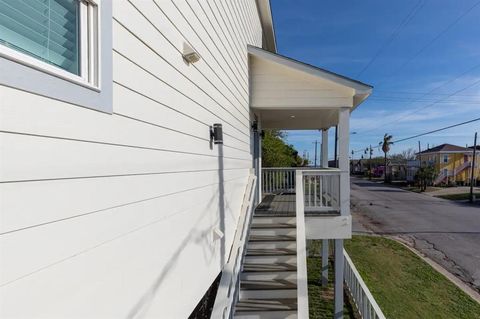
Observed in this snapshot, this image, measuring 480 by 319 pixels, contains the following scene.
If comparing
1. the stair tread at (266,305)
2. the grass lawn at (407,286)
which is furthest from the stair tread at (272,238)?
the grass lawn at (407,286)

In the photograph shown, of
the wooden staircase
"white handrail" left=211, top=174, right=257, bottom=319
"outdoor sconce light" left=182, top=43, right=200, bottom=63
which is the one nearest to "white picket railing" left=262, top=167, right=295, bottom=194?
"white handrail" left=211, top=174, right=257, bottom=319

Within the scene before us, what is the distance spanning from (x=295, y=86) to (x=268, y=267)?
3.81 meters

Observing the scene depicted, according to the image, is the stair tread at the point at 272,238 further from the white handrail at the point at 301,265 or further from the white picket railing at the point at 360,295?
the white picket railing at the point at 360,295

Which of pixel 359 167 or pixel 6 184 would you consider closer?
pixel 6 184

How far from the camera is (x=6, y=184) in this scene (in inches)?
51.9

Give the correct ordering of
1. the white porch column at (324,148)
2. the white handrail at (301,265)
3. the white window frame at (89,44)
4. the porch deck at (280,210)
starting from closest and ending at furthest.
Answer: the white window frame at (89,44) < the white handrail at (301,265) < the porch deck at (280,210) < the white porch column at (324,148)

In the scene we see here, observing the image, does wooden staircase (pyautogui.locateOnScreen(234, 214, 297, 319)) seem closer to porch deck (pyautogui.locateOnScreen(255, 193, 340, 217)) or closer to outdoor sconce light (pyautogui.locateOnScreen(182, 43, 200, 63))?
porch deck (pyautogui.locateOnScreen(255, 193, 340, 217))

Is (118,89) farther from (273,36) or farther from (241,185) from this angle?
(273,36)

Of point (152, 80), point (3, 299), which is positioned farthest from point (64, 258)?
point (152, 80)

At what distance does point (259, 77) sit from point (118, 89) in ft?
20.5

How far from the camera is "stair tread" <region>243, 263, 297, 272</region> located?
618 cm

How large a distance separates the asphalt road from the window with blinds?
1219cm

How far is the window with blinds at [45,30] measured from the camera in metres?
1.44

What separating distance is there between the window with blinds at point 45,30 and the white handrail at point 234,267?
3143 mm
